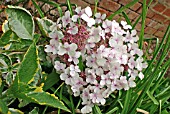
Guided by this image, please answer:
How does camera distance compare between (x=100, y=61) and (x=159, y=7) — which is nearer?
(x=100, y=61)

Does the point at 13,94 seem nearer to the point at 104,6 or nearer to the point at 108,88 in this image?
the point at 108,88

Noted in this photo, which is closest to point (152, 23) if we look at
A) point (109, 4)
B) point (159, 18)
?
point (159, 18)

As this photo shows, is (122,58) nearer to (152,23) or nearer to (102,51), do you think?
(102,51)

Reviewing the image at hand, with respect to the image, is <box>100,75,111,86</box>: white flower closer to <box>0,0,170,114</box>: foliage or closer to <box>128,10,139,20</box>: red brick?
<box>0,0,170,114</box>: foliage

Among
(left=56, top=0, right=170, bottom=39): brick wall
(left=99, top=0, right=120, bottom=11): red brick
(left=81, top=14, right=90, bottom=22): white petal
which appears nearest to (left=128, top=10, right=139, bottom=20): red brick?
(left=56, top=0, right=170, bottom=39): brick wall

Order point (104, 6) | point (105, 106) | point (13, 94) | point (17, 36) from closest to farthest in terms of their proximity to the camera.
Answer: point (13, 94) → point (17, 36) → point (105, 106) → point (104, 6)

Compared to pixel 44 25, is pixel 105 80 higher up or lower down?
lower down

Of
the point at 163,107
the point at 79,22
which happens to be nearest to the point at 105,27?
the point at 79,22

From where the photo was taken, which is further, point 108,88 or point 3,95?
point 108,88
